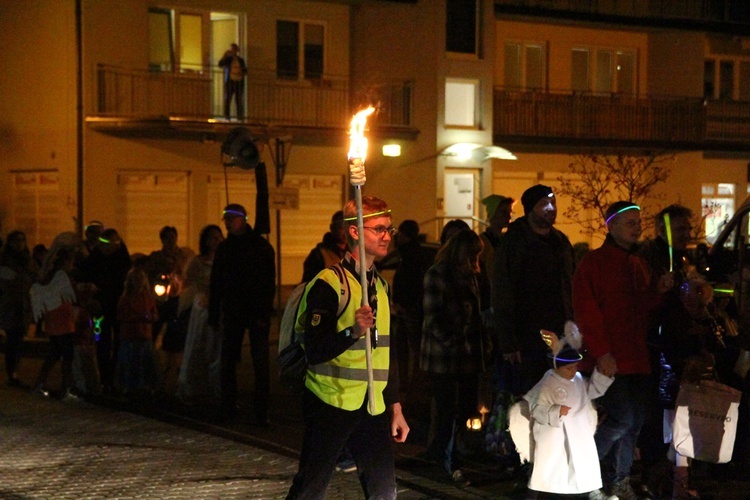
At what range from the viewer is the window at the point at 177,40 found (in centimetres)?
2539

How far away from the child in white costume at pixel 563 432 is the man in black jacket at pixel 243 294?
13.0 feet

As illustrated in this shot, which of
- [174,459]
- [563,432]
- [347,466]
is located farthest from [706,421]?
[174,459]

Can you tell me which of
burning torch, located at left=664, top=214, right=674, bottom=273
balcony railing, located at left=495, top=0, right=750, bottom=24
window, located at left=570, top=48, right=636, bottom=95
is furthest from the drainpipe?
burning torch, located at left=664, top=214, right=674, bottom=273

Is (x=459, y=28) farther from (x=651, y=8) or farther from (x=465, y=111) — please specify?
(x=651, y=8)

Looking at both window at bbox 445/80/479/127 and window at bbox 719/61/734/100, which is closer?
window at bbox 445/80/479/127

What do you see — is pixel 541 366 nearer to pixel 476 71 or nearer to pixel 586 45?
pixel 476 71

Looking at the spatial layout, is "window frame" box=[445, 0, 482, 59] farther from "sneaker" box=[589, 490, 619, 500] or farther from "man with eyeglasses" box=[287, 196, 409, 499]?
"man with eyeglasses" box=[287, 196, 409, 499]

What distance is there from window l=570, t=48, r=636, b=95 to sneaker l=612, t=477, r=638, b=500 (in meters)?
25.3

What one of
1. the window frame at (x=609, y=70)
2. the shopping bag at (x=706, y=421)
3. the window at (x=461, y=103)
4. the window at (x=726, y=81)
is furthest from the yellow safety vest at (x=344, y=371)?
the window at (x=726, y=81)

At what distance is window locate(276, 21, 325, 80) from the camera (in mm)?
27188

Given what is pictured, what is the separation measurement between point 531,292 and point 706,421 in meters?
1.47

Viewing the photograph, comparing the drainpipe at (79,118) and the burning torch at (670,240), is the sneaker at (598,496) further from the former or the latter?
the drainpipe at (79,118)

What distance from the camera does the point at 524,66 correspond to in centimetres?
3134

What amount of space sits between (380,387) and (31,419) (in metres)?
6.29
